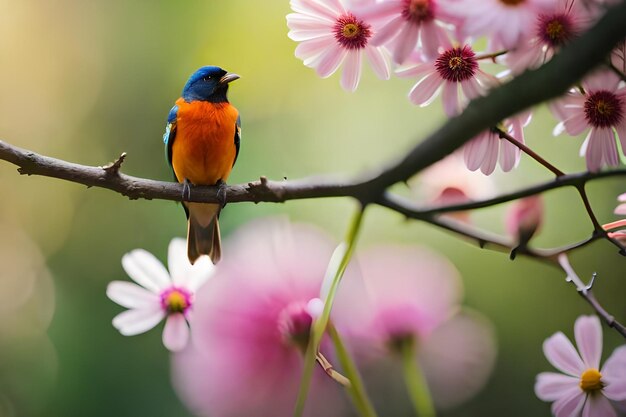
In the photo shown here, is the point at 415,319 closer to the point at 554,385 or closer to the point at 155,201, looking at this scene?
the point at 554,385

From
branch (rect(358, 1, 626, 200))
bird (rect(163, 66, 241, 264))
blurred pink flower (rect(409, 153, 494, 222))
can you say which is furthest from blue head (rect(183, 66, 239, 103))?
branch (rect(358, 1, 626, 200))

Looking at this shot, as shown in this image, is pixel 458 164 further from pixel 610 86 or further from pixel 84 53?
pixel 84 53

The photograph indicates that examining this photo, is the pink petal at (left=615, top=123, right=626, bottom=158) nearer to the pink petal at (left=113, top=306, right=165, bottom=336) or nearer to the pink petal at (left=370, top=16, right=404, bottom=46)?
the pink petal at (left=370, top=16, right=404, bottom=46)

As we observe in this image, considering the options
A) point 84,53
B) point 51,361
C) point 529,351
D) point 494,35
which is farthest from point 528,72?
point 84,53

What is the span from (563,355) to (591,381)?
0.02 metres

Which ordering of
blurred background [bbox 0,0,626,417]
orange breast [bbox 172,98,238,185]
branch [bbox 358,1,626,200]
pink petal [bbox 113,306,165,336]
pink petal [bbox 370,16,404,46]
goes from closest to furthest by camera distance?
branch [bbox 358,1,626,200] < pink petal [bbox 370,16,404,46] < pink petal [bbox 113,306,165,336] < orange breast [bbox 172,98,238,185] < blurred background [bbox 0,0,626,417]

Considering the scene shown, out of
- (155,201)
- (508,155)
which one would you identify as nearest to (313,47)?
(508,155)

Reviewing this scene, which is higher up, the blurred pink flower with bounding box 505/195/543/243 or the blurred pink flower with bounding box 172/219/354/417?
the blurred pink flower with bounding box 505/195/543/243

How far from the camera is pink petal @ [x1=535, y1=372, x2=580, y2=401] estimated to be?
0.34m

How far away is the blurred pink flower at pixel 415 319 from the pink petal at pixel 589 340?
5cm

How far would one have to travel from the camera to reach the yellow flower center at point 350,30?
1.05 ft

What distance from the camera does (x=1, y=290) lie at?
3.25ft

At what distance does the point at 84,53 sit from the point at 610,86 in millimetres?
1017

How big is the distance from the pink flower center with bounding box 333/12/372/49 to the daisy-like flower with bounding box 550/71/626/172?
10 centimetres
